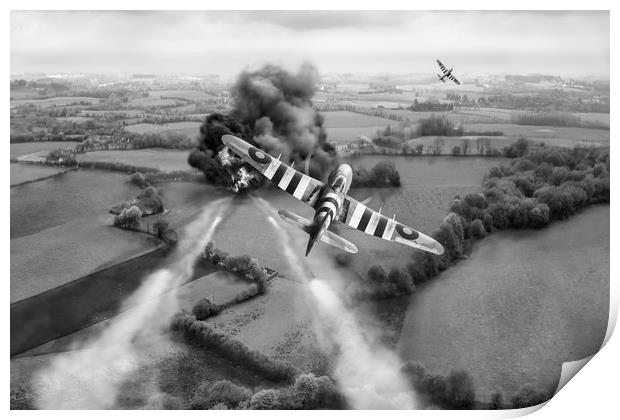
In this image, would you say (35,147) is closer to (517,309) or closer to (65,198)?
(65,198)

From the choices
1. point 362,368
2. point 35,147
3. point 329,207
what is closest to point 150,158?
point 35,147

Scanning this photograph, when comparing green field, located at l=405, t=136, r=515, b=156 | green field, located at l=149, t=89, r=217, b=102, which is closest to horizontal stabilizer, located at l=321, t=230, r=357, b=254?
green field, located at l=405, t=136, r=515, b=156

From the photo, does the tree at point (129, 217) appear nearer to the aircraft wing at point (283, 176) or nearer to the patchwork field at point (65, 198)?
the patchwork field at point (65, 198)

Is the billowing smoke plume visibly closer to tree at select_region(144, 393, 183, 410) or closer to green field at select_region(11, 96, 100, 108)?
green field at select_region(11, 96, 100, 108)

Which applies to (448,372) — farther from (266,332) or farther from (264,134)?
(264,134)

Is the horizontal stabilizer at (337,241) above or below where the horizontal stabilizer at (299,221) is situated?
below

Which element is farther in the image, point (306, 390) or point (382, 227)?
point (382, 227)

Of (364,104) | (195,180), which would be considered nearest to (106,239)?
(195,180)

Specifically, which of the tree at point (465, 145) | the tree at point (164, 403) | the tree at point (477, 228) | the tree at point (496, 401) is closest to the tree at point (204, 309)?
the tree at point (164, 403)
